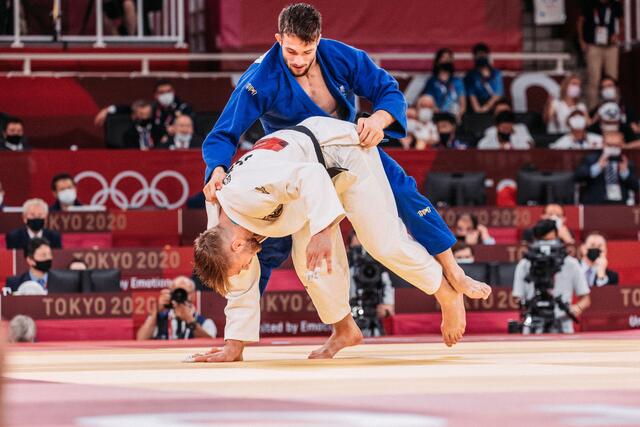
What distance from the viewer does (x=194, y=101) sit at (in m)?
12.2

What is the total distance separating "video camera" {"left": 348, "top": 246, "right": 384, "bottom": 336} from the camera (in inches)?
322

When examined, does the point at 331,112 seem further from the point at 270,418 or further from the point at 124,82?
the point at 124,82

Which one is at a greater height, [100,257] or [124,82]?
[124,82]

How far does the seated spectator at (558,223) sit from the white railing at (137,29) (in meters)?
4.79

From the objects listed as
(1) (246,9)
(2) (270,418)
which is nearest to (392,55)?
(1) (246,9)

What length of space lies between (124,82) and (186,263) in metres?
3.46

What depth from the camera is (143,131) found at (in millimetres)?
11227

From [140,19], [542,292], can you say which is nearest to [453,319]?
[542,292]

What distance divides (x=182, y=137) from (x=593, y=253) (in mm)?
3952

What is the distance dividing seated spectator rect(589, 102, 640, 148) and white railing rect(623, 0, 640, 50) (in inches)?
72.6

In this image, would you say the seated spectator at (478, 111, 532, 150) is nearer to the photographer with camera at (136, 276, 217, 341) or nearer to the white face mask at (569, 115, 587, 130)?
the white face mask at (569, 115, 587, 130)

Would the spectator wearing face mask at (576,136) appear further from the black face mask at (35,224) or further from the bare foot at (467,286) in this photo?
the bare foot at (467,286)

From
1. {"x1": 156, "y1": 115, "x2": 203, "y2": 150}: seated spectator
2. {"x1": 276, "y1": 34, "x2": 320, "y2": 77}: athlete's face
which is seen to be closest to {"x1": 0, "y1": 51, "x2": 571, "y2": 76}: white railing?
{"x1": 156, "y1": 115, "x2": 203, "y2": 150}: seated spectator

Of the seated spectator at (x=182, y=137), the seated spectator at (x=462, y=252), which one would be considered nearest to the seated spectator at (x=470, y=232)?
the seated spectator at (x=462, y=252)
